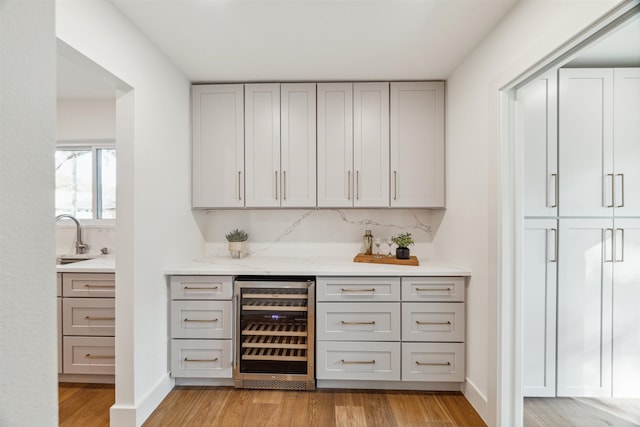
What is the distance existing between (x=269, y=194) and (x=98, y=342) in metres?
1.70

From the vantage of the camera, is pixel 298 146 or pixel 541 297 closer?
pixel 541 297

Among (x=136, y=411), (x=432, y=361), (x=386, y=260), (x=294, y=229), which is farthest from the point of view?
(x=294, y=229)

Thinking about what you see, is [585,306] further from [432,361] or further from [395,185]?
[395,185]

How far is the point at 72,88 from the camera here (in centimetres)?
297

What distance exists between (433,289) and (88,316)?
2.56 m

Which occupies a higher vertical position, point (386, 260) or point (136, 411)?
point (386, 260)

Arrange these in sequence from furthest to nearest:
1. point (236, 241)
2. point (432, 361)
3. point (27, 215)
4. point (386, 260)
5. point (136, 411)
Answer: point (236, 241) → point (386, 260) → point (432, 361) → point (136, 411) → point (27, 215)

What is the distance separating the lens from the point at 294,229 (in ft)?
10.7

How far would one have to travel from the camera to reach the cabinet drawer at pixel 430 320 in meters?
2.46

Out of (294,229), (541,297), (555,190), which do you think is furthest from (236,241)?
(555,190)

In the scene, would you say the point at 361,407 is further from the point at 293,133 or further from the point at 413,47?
the point at 413,47

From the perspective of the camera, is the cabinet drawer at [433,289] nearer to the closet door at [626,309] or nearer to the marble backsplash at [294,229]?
the marble backsplash at [294,229]

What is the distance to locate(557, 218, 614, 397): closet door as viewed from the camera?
2242 millimetres

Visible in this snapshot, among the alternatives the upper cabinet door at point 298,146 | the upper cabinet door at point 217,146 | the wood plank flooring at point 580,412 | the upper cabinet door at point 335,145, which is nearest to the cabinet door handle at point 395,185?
the upper cabinet door at point 335,145
